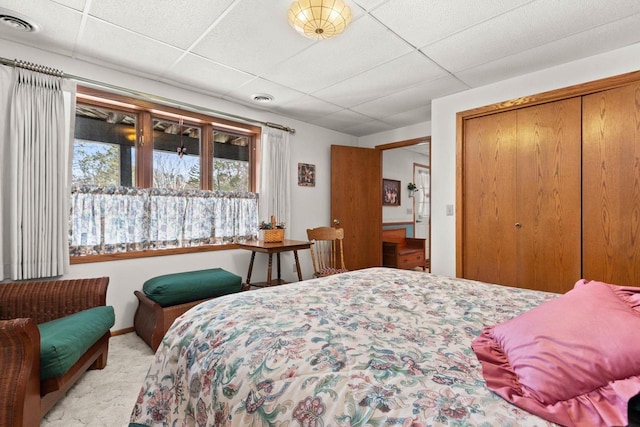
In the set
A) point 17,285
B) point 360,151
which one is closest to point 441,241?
point 360,151

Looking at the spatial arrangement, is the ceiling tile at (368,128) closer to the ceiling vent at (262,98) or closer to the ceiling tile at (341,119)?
the ceiling tile at (341,119)

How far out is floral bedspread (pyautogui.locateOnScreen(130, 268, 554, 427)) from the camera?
26.4 inches

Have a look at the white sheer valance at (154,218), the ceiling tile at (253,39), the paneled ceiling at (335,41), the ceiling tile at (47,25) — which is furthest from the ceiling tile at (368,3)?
the white sheer valance at (154,218)

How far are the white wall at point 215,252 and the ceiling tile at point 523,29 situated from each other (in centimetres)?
220

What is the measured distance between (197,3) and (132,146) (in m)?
1.69

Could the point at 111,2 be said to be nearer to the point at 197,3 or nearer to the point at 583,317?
the point at 197,3

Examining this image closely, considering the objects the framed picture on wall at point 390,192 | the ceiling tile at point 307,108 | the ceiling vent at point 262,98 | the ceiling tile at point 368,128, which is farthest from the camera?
the framed picture on wall at point 390,192

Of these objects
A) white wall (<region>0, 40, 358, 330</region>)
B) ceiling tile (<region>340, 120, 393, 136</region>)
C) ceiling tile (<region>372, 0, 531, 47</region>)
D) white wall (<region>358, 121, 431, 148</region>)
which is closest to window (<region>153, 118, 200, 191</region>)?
white wall (<region>0, 40, 358, 330</region>)

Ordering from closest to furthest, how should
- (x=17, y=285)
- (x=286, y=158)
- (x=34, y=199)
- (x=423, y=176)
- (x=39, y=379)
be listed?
(x=39, y=379)
(x=17, y=285)
(x=34, y=199)
(x=286, y=158)
(x=423, y=176)

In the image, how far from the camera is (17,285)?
6.78ft

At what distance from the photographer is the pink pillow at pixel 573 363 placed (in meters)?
0.62

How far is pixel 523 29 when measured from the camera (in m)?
2.16

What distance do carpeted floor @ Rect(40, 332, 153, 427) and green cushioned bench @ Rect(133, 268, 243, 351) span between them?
0.22 meters

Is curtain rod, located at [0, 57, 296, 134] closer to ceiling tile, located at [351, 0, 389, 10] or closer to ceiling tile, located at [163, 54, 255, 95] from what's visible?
ceiling tile, located at [163, 54, 255, 95]
